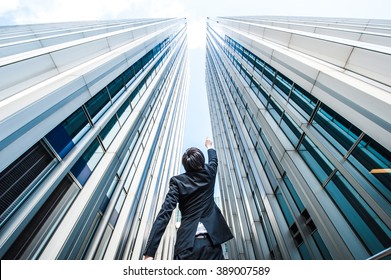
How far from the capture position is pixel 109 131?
9.11m

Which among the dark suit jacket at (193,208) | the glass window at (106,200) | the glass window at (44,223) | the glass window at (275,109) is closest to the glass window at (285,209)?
the glass window at (275,109)

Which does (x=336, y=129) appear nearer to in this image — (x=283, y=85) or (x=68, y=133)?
(x=283, y=85)

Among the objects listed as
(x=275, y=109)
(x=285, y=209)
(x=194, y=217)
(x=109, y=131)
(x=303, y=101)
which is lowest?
(x=285, y=209)

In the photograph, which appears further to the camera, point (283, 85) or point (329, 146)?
point (283, 85)

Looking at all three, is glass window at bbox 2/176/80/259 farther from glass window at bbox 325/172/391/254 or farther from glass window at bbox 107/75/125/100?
glass window at bbox 325/172/391/254

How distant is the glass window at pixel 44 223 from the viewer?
4.26 m

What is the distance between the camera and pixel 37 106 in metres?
4.38

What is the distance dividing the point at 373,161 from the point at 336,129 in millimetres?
1496

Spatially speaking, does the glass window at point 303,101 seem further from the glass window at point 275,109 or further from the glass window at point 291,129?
the glass window at point 275,109

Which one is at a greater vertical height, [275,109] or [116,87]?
[116,87]

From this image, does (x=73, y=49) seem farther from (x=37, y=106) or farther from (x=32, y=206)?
(x=32, y=206)

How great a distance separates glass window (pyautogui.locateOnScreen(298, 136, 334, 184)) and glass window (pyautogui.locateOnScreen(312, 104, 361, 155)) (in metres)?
0.65

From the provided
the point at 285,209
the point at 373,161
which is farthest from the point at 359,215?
the point at 285,209
